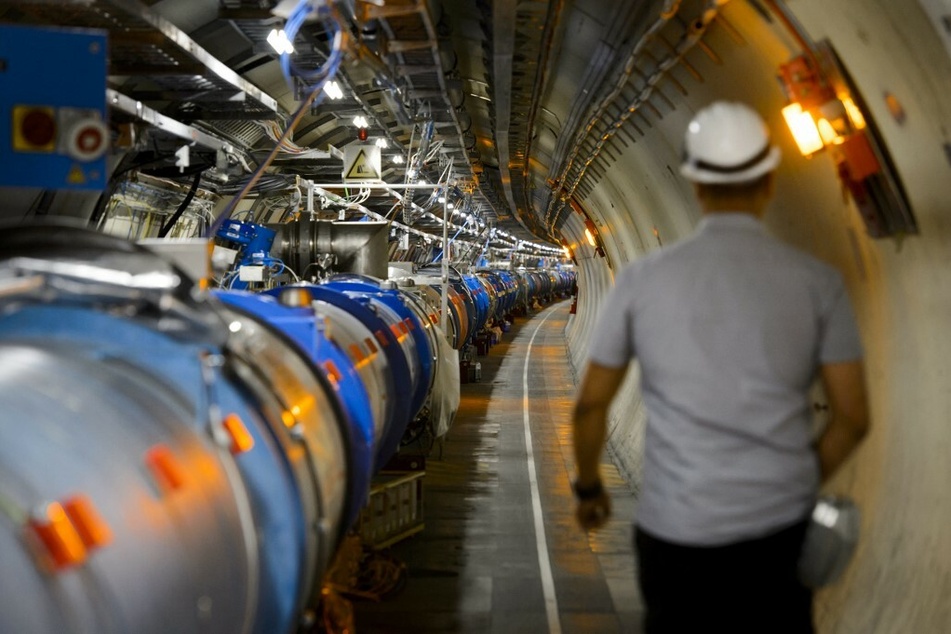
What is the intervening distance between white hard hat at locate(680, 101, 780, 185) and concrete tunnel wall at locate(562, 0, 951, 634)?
62 cm

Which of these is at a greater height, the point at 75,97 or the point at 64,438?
the point at 75,97

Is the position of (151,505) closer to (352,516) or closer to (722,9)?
(352,516)

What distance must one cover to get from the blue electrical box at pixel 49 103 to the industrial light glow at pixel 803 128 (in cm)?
249

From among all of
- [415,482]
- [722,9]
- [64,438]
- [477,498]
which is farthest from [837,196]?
[477,498]

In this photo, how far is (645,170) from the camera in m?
8.20

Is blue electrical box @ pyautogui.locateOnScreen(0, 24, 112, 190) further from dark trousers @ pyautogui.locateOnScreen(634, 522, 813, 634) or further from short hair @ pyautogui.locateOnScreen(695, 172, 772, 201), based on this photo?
dark trousers @ pyautogui.locateOnScreen(634, 522, 813, 634)

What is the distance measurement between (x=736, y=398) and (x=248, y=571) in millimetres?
1247

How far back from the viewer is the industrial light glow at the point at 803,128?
3.81 metres

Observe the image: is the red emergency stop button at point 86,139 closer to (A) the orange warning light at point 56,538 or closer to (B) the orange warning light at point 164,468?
(B) the orange warning light at point 164,468

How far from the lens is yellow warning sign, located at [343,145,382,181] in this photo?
1052 centimetres

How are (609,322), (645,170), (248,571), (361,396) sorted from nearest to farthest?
(248,571) → (609,322) → (361,396) → (645,170)

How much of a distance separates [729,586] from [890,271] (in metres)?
1.70

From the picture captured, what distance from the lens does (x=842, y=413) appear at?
102 inches

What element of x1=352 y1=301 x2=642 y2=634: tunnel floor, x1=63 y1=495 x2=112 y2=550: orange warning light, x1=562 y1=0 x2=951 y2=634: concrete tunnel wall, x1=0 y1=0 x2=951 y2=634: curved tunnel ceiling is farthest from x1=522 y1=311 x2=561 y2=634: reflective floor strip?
x1=63 y1=495 x2=112 y2=550: orange warning light
